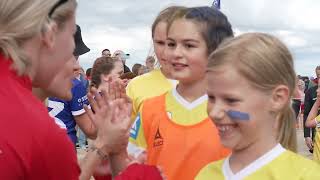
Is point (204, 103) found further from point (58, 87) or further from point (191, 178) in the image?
point (58, 87)

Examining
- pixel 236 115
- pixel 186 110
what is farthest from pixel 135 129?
pixel 236 115

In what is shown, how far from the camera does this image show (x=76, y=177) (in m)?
2.04

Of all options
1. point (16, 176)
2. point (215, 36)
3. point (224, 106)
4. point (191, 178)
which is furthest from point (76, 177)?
point (215, 36)

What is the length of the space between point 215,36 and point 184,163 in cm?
71

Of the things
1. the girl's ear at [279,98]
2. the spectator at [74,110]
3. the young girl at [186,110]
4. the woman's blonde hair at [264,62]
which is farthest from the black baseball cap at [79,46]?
the spectator at [74,110]

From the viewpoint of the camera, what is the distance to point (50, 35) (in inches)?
77.7

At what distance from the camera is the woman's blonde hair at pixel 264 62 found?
2375mm

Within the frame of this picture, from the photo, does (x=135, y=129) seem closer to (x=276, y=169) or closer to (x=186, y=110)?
(x=186, y=110)

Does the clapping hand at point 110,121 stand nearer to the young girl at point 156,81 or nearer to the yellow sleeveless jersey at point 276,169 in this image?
the yellow sleeveless jersey at point 276,169

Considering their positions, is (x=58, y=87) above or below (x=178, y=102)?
above

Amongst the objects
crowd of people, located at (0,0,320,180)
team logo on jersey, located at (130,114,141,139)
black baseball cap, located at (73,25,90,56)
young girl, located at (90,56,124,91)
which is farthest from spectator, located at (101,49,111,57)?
team logo on jersey, located at (130,114,141,139)

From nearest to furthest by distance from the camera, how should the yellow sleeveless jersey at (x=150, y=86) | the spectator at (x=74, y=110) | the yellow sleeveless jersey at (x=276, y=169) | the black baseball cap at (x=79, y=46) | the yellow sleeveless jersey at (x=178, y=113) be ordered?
1. the yellow sleeveless jersey at (x=276, y=169)
2. the yellow sleeveless jersey at (x=178, y=113)
3. the black baseball cap at (x=79, y=46)
4. the yellow sleeveless jersey at (x=150, y=86)
5. the spectator at (x=74, y=110)

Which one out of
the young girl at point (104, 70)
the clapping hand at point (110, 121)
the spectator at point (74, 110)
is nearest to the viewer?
the clapping hand at point (110, 121)

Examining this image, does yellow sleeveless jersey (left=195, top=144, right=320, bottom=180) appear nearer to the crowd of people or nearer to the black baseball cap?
the crowd of people
